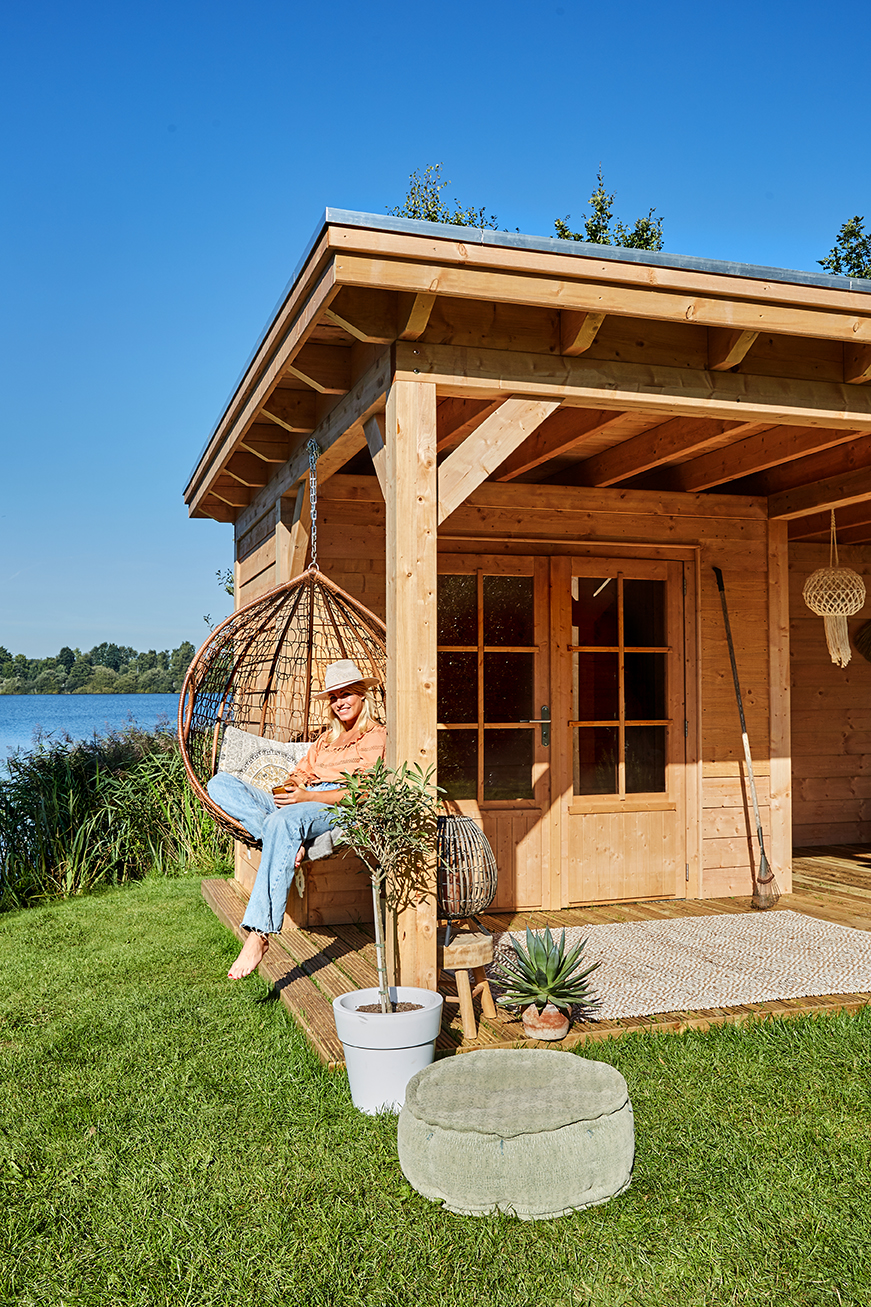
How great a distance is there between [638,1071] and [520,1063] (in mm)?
590

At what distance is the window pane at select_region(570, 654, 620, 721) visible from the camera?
5379 millimetres

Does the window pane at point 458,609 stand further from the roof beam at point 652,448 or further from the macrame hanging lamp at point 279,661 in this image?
the roof beam at point 652,448

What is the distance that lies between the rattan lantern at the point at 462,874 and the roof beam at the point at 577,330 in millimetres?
1671

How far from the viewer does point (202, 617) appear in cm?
1705

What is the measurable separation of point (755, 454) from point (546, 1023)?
3.05 metres

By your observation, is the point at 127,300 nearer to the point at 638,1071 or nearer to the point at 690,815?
the point at 690,815

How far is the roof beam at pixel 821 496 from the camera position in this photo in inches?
196

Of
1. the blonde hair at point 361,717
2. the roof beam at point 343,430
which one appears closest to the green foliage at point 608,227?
the roof beam at point 343,430

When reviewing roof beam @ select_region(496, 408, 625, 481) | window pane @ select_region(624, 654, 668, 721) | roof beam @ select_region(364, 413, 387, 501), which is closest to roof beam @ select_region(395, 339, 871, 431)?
roof beam @ select_region(364, 413, 387, 501)

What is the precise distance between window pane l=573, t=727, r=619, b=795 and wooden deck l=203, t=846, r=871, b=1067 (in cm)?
65

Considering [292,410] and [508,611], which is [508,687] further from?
[292,410]

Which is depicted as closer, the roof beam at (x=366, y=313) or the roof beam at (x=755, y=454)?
the roof beam at (x=366, y=313)

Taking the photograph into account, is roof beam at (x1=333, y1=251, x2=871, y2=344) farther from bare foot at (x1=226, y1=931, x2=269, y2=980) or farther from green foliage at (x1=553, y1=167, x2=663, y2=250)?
green foliage at (x1=553, y1=167, x2=663, y2=250)

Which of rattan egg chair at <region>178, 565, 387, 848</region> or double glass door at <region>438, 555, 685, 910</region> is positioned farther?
double glass door at <region>438, 555, 685, 910</region>
